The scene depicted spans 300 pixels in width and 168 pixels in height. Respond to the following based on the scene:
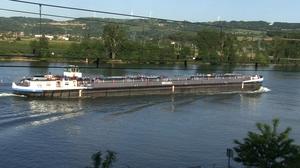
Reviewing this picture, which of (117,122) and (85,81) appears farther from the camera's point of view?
(85,81)

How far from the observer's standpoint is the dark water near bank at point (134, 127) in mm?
15430

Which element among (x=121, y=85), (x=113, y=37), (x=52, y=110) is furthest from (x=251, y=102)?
(x=113, y=37)

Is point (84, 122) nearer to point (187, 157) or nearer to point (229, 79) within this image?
point (187, 157)

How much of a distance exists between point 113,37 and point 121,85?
2739 cm

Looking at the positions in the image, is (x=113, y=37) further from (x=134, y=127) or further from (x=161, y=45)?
(x=134, y=127)

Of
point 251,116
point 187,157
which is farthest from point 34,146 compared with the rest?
point 251,116

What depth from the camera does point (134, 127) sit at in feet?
66.0

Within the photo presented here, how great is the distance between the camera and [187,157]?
1574 centimetres

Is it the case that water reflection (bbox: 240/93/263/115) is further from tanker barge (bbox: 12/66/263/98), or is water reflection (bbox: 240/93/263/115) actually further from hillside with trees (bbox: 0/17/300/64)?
hillside with trees (bbox: 0/17/300/64)

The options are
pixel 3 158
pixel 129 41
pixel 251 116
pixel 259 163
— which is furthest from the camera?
pixel 129 41

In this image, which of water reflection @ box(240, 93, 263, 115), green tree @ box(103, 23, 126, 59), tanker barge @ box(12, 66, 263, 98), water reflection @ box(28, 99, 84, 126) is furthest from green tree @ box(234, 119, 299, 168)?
green tree @ box(103, 23, 126, 59)

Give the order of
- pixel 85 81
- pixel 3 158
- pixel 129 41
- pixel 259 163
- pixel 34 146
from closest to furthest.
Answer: pixel 259 163
pixel 3 158
pixel 34 146
pixel 85 81
pixel 129 41

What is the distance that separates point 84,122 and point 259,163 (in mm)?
11842

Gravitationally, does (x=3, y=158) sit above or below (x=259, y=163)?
below
